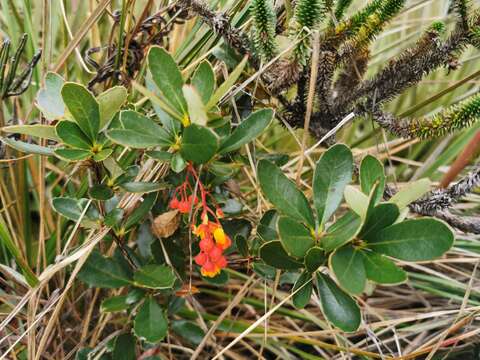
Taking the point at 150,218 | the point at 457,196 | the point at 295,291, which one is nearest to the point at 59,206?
the point at 150,218

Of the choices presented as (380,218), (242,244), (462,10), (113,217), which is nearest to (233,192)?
(242,244)

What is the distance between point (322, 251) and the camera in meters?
0.71

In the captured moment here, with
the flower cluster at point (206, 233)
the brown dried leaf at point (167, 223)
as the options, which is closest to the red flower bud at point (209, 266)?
the flower cluster at point (206, 233)

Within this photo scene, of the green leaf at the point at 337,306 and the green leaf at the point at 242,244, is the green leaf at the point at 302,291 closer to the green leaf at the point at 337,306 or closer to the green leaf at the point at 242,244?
the green leaf at the point at 337,306

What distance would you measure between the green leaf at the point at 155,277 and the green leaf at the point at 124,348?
0.10 meters

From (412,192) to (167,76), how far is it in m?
0.36

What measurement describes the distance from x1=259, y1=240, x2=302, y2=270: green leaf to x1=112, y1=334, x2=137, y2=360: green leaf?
32 cm

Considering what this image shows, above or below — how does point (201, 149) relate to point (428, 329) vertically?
above

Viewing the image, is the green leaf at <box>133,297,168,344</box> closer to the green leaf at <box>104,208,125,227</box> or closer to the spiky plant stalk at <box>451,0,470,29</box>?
the green leaf at <box>104,208,125,227</box>

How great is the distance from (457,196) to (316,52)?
31cm

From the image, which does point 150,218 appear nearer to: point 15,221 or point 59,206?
point 59,206

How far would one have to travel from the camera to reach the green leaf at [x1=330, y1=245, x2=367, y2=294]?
0.67 metres

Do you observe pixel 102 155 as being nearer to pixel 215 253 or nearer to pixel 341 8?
pixel 215 253

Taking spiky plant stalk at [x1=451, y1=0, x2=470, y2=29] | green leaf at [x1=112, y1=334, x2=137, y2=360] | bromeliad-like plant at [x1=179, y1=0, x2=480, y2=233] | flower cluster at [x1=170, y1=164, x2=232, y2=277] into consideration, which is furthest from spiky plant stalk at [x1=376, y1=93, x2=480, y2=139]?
green leaf at [x1=112, y1=334, x2=137, y2=360]
